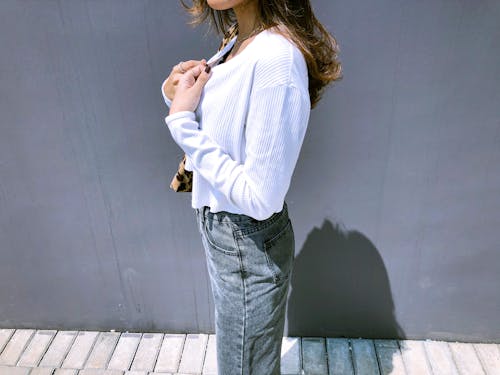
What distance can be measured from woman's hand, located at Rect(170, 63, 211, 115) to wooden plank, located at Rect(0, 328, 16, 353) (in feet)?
6.43

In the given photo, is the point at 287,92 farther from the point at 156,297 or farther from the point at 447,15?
the point at 156,297

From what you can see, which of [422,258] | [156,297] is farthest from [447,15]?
[156,297]

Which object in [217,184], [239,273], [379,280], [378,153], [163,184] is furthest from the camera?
[379,280]

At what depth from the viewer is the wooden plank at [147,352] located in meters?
2.16

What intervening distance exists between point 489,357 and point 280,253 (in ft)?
4.94

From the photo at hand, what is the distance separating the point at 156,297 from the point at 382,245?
1183 mm

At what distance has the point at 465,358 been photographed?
210cm

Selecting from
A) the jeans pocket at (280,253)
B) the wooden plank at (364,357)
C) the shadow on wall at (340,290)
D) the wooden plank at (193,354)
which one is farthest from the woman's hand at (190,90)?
the wooden plank at (364,357)

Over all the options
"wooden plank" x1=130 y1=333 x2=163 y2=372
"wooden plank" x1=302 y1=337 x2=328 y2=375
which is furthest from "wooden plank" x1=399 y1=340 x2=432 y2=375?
"wooden plank" x1=130 y1=333 x2=163 y2=372

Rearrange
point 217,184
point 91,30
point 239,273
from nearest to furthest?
point 217,184, point 239,273, point 91,30

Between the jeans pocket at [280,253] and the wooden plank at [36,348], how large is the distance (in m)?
1.63

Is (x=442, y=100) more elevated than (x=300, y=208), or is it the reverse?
(x=442, y=100)

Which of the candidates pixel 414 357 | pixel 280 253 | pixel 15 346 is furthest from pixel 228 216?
pixel 15 346

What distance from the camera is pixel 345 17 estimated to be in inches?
61.1
